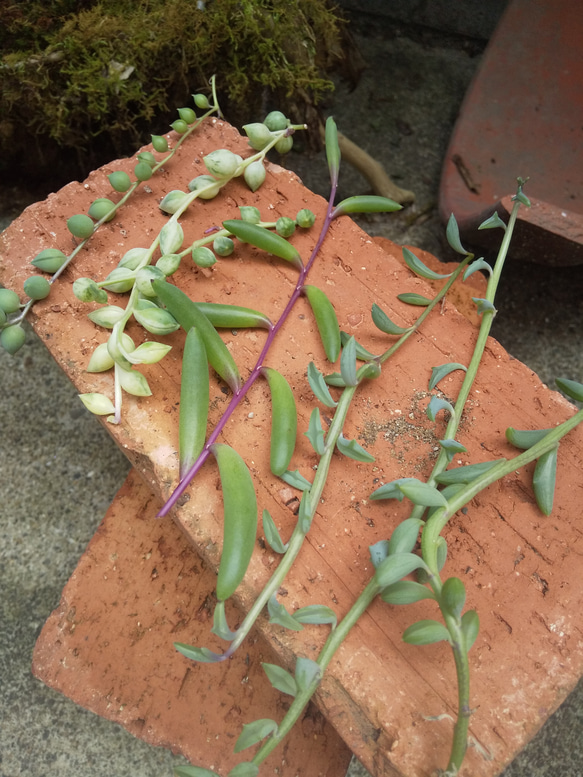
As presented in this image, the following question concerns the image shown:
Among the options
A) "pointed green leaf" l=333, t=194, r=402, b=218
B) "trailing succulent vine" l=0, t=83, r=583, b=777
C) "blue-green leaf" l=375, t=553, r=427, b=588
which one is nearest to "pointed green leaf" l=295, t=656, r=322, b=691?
"trailing succulent vine" l=0, t=83, r=583, b=777

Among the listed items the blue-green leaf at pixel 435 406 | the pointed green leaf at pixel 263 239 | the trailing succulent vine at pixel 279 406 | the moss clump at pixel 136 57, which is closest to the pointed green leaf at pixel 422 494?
the trailing succulent vine at pixel 279 406

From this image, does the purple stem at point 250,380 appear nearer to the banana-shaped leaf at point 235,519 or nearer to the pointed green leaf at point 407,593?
the banana-shaped leaf at point 235,519

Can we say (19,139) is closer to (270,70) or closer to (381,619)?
(270,70)

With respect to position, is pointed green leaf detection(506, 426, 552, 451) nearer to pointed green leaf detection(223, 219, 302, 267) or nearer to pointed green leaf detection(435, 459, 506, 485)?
pointed green leaf detection(435, 459, 506, 485)

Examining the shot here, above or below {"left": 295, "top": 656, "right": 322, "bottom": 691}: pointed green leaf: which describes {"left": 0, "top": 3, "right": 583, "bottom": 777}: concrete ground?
below

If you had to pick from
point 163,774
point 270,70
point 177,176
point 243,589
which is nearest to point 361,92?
point 270,70

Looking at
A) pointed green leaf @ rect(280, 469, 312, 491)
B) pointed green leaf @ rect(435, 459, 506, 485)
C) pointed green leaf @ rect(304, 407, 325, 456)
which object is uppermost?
pointed green leaf @ rect(435, 459, 506, 485)
